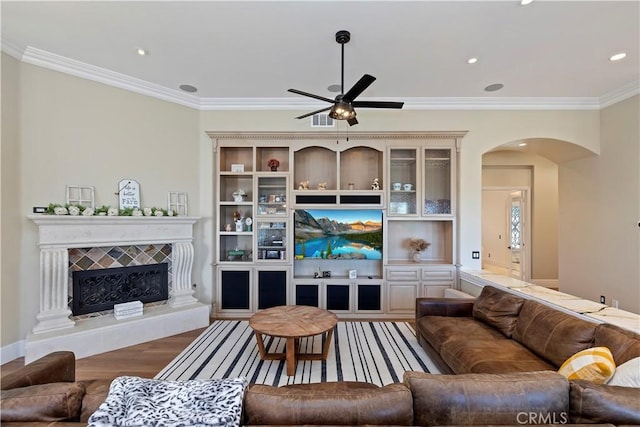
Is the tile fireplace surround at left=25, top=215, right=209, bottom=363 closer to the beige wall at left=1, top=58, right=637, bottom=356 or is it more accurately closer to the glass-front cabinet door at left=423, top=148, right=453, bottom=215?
the beige wall at left=1, top=58, right=637, bottom=356

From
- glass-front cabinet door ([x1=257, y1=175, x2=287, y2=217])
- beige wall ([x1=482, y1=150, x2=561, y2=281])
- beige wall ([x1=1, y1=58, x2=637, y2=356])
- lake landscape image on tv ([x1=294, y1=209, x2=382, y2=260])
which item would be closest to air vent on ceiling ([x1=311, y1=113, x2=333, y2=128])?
beige wall ([x1=1, y1=58, x2=637, y2=356])

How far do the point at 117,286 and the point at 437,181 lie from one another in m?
5.09

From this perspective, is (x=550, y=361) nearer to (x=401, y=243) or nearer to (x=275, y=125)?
(x=401, y=243)

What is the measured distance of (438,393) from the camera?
128 cm

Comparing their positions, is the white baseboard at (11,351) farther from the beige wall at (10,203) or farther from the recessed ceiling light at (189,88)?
the recessed ceiling light at (189,88)

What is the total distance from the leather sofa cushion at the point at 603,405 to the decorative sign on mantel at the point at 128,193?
4816 mm

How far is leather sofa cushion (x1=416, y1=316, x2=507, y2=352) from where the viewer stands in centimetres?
271

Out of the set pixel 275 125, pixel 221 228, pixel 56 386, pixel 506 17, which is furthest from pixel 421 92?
pixel 56 386

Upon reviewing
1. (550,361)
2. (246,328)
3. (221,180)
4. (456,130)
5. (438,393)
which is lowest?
(246,328)

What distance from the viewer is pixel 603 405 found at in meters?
1.24

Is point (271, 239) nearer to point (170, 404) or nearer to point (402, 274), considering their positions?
point (402, 274)

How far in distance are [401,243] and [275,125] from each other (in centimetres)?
296

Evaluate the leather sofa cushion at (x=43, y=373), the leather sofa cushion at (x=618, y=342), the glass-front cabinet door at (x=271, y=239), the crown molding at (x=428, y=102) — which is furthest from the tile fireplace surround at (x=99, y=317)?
the leather sofa cushion at (x=618, y=342)

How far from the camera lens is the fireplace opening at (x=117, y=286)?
357 centimetres
